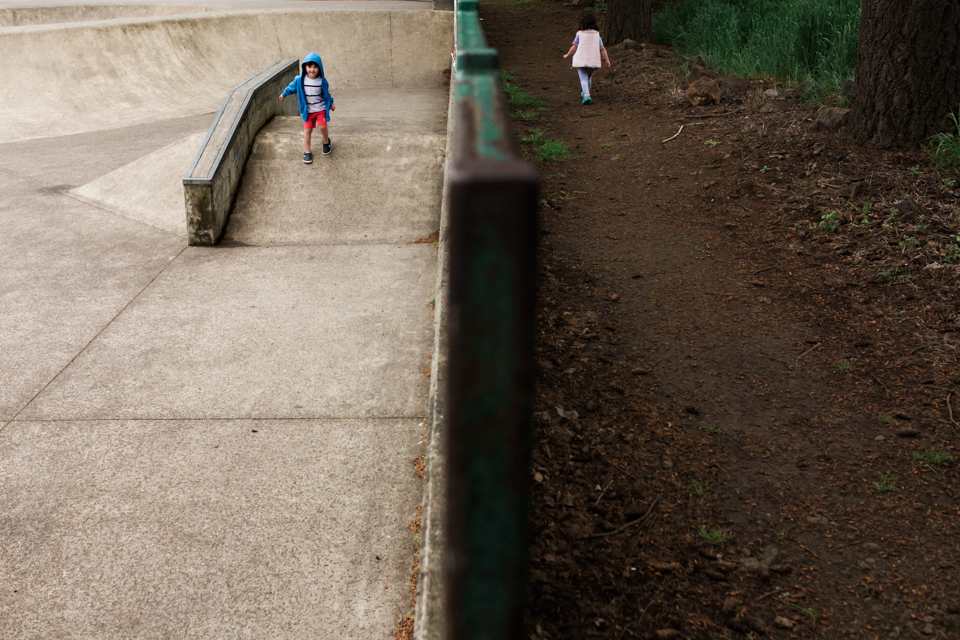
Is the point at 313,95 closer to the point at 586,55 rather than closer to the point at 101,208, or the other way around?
the point at 101,208

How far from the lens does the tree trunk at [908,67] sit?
6.14 metres

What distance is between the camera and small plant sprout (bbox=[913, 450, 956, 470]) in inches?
133

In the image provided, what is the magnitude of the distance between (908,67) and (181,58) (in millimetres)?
12211

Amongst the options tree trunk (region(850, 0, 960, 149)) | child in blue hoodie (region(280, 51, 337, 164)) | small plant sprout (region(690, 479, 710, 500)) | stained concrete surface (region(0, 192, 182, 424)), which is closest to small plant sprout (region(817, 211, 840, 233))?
tree trunk (region(850, 0, 960, 149))

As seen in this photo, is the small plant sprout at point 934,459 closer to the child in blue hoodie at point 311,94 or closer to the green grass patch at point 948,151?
the green grass patch at point 948,151

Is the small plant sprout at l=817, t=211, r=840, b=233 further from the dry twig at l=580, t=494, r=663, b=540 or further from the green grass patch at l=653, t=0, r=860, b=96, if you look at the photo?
A: the dry twig at l=580, t=494, r=663, b=540

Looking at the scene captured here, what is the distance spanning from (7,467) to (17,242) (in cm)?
405

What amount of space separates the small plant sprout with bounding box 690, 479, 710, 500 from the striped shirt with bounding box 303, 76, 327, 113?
5842mm

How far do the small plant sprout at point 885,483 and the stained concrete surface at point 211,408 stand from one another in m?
2.07

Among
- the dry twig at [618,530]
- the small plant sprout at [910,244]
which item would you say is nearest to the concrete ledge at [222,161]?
the dry twig at [618,530]

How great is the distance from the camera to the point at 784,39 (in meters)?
9.34

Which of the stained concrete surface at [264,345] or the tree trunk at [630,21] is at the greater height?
the tree trunk at [630,21]

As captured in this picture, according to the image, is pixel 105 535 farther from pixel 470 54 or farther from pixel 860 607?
pixel 860 607

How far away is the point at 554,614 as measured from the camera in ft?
8.45
